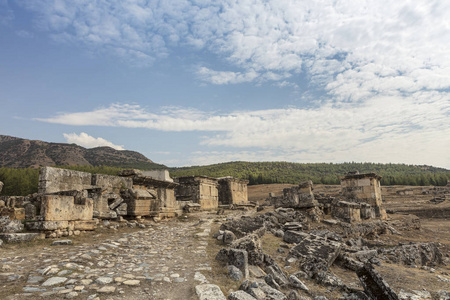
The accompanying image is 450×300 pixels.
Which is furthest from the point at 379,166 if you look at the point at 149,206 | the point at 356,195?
the point at 149,206

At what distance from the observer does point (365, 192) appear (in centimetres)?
1702

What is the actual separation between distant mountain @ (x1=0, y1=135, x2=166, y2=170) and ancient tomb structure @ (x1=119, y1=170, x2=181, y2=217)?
67786mm

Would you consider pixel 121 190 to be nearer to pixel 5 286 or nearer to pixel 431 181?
pixel 5 286

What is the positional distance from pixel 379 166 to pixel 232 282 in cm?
11793

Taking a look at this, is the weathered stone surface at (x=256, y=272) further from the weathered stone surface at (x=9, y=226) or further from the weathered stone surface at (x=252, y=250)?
the weathered stone surface at (x=9, y=226)

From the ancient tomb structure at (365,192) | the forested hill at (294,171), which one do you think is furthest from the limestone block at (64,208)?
the forested hill at (294,171)

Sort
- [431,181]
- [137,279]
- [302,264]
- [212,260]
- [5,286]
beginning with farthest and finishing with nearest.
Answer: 1. [431,181]
2. [302,264]
3. [212,260]
4. [137,279]
5. [5,286]

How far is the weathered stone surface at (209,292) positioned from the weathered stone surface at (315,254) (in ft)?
9.69

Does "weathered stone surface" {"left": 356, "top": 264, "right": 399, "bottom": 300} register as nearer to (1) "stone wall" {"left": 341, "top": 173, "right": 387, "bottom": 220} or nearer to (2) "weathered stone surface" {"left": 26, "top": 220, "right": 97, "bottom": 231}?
(2) "weathered stone surface" {"left": 26, "top": 220, "right": 97, "bottom": 231}

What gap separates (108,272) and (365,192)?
16.7 metres

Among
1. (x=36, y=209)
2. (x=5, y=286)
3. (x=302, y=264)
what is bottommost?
(x=302, y=264)

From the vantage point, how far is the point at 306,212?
13016 mm

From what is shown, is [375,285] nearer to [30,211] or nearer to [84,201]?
[84,201]

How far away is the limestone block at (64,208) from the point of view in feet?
20.5
